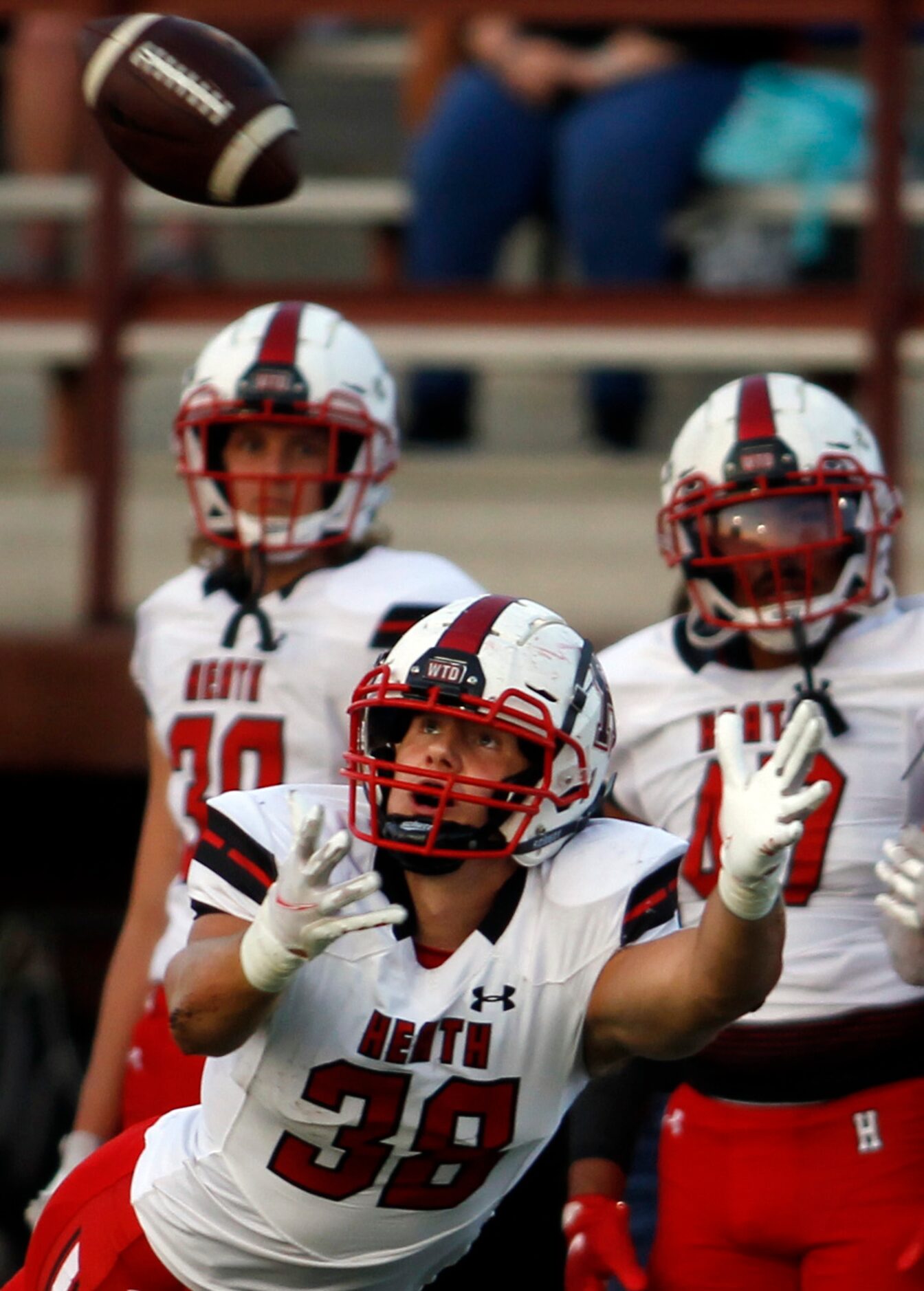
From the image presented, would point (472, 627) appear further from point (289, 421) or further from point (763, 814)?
point (289, 421)

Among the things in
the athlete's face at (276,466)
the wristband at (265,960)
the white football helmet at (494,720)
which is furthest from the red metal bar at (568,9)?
the wristband at (265,960)

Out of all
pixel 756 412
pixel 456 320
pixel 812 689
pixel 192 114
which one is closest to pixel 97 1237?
pixel 812 689

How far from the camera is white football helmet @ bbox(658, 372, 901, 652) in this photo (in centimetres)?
267

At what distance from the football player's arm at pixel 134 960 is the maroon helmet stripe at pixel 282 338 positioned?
59 centimetres

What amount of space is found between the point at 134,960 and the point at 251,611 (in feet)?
1.81

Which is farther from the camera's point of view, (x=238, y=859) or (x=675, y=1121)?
(x=675, y=1121)

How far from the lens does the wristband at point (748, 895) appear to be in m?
1.86

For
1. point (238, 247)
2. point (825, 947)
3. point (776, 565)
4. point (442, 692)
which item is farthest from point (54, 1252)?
point (238, 247)

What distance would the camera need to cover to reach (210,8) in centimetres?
448

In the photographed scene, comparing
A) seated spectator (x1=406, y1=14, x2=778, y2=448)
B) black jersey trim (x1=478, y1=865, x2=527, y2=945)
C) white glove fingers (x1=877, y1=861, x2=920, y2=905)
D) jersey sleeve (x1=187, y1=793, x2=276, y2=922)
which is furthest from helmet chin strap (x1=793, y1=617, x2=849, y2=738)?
seated spectator (x1=406, y1=14, x2=778, y2=448)

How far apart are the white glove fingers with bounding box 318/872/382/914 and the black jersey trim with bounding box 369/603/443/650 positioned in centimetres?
99

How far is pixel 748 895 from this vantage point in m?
1.86

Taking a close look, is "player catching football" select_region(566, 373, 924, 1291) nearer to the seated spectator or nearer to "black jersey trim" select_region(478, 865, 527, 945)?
"black jersey trim" select_region(478, 865, 527, 945)

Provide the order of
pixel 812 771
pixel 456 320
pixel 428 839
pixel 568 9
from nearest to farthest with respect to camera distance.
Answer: pixel 428 839 < pixel 812 771 < pixel 568 9 < pixel 456 320
